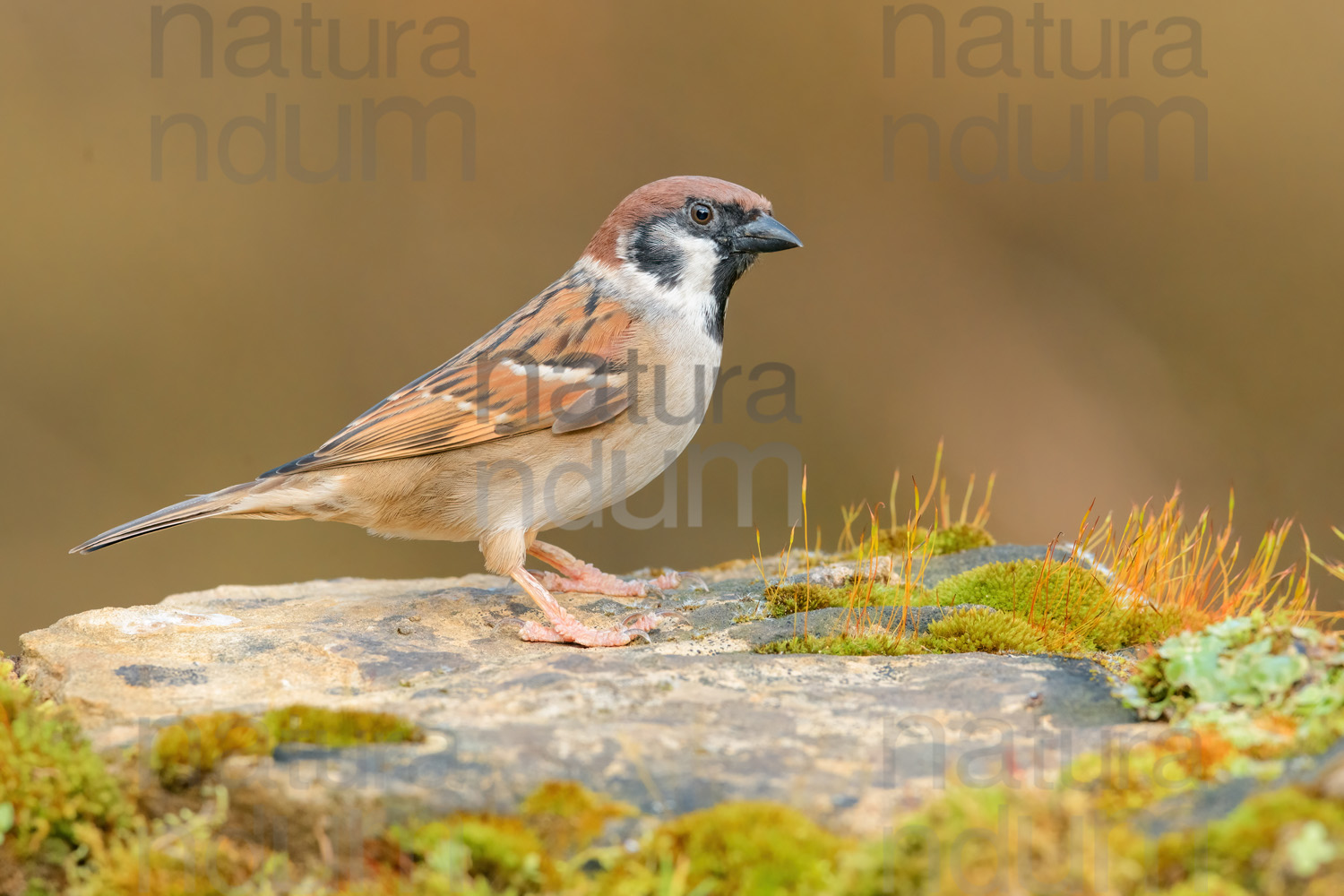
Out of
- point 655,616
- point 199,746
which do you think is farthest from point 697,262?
point 199,746

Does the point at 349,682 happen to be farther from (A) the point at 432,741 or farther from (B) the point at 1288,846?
(B) the point at 1288,846

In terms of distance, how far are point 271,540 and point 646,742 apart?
7650 millimetres

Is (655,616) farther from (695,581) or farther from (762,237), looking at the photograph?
(762,237)

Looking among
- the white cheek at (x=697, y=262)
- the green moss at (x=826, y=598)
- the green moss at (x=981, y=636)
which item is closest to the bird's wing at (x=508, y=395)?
the white cheek at (x=697, y=262)

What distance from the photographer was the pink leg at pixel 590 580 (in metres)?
6.10

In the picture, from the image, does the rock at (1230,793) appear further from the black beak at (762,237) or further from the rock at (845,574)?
the black beak at (762,237)

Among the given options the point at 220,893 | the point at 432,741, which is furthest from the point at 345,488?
the point at 220,893

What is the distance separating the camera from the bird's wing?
550cm

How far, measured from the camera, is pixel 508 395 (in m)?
5.59

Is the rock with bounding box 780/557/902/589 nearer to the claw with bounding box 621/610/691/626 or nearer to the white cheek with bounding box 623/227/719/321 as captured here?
the claw with bounding box 621/610/691/626

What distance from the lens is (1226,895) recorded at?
2312mm

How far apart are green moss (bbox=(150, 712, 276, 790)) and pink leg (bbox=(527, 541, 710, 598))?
293 cm

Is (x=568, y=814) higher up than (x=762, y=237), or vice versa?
(x=762, y=237)

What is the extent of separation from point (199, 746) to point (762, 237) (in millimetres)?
3883
